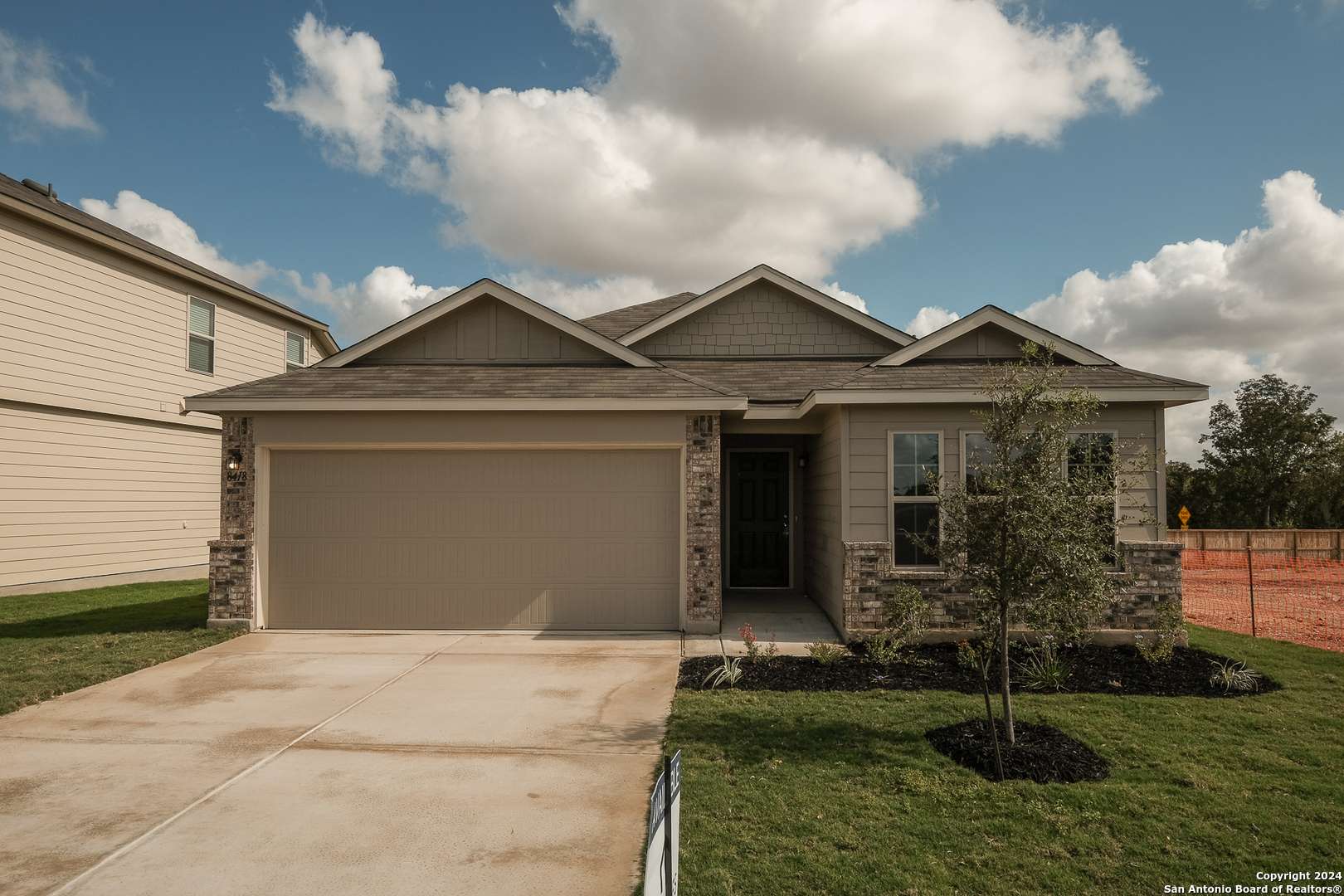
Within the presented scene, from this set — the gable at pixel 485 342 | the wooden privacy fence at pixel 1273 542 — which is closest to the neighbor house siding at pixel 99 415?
the gable at pixel 485 342

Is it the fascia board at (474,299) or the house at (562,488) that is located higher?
the fascia board at (474,299)

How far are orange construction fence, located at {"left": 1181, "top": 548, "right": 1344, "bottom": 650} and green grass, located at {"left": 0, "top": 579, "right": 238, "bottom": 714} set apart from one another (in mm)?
12914

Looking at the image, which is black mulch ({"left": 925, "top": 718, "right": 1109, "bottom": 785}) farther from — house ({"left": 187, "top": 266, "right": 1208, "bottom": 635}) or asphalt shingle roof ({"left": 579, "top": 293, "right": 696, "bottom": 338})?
asphalt shingle roof ({"left": 579, "top": 293, "right": 696, "bottom": 338})

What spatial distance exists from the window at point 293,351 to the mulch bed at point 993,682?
1477cm

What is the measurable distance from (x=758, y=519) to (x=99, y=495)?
39.7ft

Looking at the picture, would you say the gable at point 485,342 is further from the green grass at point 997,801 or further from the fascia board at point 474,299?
the green grass at point 997,801

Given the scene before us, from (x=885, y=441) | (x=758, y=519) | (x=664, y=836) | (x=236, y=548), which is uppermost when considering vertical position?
(x=885, y=441)

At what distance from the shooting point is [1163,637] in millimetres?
8125

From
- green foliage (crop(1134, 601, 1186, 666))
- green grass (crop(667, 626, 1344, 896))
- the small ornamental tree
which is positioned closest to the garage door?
green grass (crop(667, 626, 1344, 896))

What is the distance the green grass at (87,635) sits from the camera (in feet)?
23.9

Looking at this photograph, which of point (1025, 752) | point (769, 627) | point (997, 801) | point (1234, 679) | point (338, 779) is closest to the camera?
point (997, 801)

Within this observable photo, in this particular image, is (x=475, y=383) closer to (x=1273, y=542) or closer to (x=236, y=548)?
(x=236, y=548)

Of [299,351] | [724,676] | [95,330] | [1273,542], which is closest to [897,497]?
[724,676]

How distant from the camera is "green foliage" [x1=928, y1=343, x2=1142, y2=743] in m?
4.94
